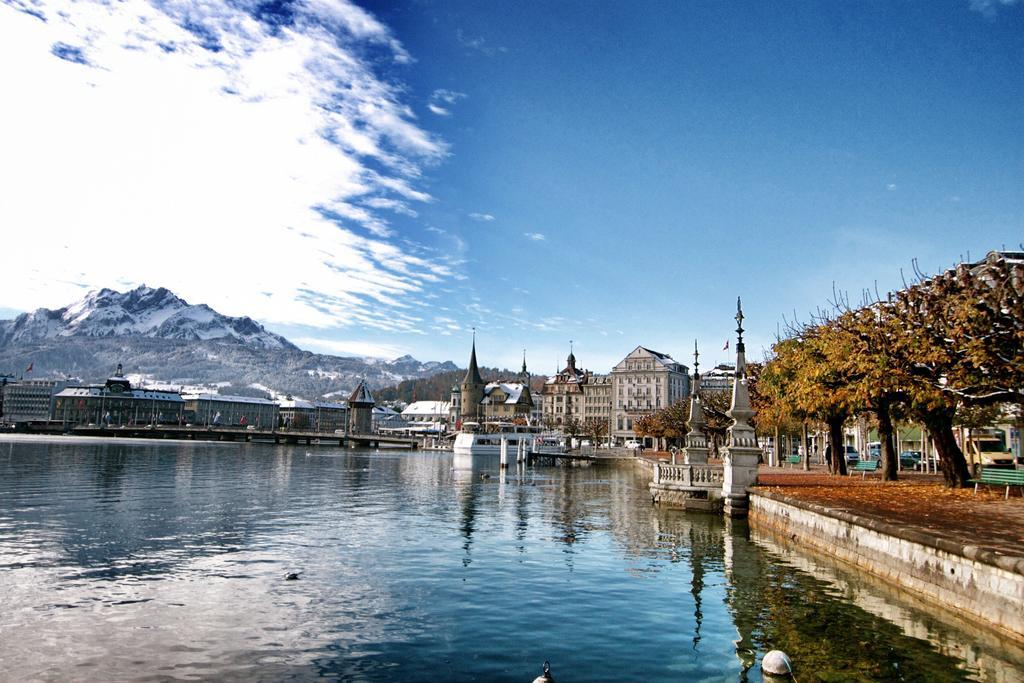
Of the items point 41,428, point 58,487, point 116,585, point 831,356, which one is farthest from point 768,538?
point 41,428

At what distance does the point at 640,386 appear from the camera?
15738cm

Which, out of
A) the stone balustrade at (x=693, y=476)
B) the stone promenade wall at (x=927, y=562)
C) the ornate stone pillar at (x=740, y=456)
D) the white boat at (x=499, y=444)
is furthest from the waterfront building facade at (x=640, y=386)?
the stone promenade wall at (x=927, y=562)

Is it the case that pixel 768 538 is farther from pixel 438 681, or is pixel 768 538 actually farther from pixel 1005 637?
pixel 438 681

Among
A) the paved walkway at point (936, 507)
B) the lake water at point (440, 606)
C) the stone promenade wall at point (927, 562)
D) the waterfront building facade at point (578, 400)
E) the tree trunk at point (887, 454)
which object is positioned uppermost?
the waterfront building facade at point (578, 400)

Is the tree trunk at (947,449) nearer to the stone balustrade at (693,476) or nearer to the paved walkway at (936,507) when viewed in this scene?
the paved walkway at (936,507)

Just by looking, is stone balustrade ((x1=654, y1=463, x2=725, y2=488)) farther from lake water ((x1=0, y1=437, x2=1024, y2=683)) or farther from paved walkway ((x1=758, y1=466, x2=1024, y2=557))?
lake water ((x1=0, y1=437, x2=1024, y2=683))

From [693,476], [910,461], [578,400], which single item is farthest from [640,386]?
[693,476]

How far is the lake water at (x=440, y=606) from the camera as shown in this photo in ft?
37.9

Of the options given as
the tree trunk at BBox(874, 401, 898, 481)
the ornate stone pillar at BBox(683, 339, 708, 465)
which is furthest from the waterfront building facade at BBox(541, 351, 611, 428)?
the tree trunk at BBox(874, 401, 898, 481)

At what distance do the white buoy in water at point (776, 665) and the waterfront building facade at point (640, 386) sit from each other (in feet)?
469

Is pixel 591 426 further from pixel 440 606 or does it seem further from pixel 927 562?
pixel 440 606

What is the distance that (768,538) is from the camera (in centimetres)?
2531

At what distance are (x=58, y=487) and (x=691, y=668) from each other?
145ft

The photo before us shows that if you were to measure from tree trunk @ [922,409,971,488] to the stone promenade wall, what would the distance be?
31.4 feet
